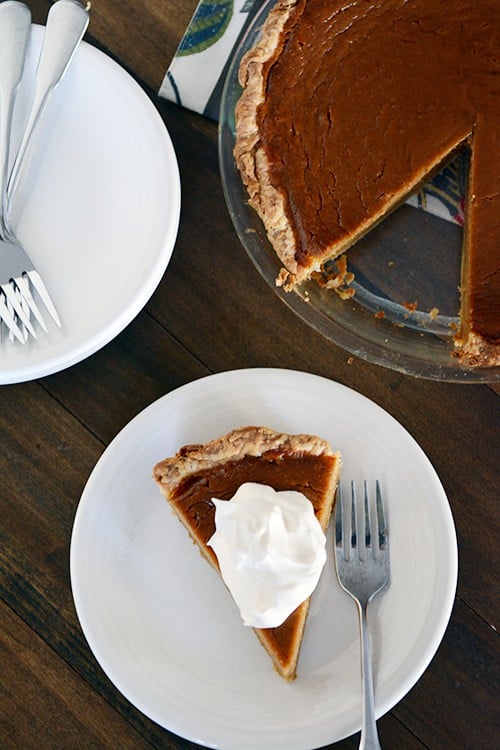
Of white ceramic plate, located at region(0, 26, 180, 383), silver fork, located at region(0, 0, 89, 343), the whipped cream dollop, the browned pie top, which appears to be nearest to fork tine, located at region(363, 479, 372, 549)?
the whipped cream dollop

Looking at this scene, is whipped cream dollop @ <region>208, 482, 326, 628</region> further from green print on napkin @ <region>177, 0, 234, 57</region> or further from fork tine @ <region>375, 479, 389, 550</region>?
green print on napkin @ <region>177, 0, 234, 57</region>

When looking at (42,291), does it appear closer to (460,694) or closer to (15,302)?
(15,302)

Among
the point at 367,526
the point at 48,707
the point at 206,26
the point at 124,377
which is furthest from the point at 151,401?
the point at 206,26

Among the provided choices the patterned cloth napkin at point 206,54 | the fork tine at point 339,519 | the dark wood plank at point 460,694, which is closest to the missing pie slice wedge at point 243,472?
the fork tine at point 339,519

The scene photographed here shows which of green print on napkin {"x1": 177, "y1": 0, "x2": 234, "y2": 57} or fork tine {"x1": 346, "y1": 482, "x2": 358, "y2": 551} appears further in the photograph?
green print on napkin {"x1": 177, "y1": 0, "x2": 234, "y2": 57}

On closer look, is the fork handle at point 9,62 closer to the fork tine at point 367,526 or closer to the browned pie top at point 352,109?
the browned pie top at point 352,109

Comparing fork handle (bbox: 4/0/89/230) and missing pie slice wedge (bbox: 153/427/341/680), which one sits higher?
fork handle (bbox: 4/0/89/230)

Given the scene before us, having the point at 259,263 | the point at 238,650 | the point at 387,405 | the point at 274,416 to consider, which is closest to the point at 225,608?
the point at 238,650

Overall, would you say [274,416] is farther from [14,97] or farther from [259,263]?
[14,97]
